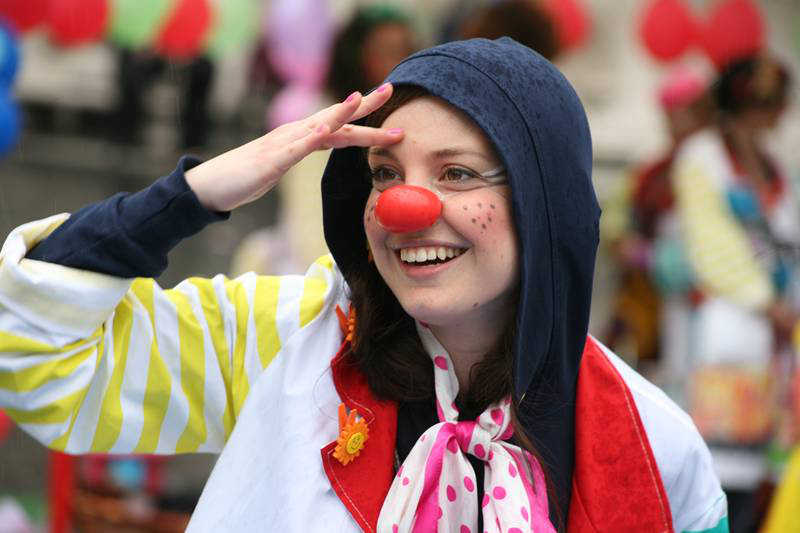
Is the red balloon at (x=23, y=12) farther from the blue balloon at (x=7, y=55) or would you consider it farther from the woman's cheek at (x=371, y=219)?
the woman's cheek at (x=371, y=219)

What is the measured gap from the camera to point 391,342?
2.04 m

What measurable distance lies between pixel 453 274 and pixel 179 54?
364cm

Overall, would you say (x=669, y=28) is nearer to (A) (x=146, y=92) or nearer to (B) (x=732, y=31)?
(B) (x=732, y=31)

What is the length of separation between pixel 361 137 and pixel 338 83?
7.64 ft

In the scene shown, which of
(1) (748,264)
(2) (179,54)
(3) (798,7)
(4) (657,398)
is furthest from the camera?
(3) (798,7)

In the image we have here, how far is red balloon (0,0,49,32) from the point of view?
3.64 meters

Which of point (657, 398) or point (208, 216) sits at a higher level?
point (208, 216)

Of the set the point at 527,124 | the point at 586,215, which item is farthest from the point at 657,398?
the point at 527,124

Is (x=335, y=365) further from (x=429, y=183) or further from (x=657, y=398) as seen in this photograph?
(x=657, y=398)

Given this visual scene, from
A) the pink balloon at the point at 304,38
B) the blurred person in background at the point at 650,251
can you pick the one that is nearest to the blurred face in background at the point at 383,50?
the pink balloon at the point at 304,38

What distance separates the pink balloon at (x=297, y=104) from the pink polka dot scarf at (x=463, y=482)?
9.40 ft

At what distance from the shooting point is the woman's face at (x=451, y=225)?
184 centimetres

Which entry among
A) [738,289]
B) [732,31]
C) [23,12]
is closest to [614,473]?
[738,289]

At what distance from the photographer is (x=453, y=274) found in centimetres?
185
